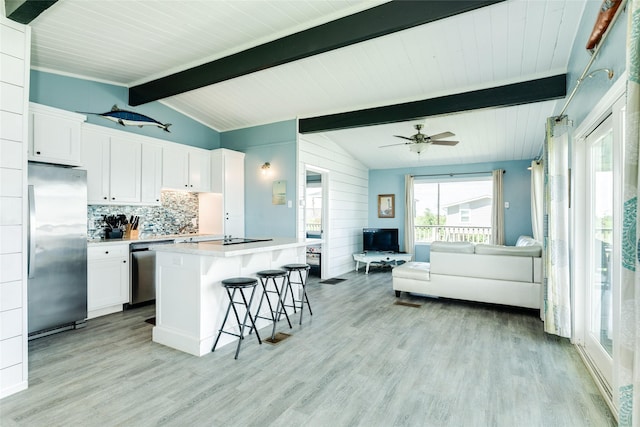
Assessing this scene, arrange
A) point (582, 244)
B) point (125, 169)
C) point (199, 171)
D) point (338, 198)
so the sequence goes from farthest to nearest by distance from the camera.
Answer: point (338, 198), point (199, 171), point (125, 169), point (582, 244)

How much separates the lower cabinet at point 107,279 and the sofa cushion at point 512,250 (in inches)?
185

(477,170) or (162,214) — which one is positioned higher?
(477,170)

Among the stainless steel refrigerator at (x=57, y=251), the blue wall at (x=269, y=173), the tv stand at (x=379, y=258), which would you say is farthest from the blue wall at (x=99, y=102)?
the tv stand at (x=379, y=258)

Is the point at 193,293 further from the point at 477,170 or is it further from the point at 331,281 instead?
the point at 477,170

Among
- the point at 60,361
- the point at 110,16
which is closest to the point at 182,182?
the point at 110,16

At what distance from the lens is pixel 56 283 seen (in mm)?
3422

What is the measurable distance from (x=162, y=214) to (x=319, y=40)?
3.73m

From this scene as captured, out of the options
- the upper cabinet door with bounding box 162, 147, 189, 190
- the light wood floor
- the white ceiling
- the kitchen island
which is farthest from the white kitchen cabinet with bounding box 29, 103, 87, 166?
the light wood floor

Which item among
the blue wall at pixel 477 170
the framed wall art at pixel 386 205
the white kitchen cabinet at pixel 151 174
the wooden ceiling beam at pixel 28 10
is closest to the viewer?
the wooden ceiling beam at pixel 28 10

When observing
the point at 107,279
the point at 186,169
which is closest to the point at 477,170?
the point at 186,169

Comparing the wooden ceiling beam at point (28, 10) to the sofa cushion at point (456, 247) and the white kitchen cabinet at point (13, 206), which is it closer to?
the white kitchen cabinet at point (13, 206)

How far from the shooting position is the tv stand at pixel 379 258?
7047mm

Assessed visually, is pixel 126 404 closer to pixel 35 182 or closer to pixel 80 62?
pixel 35 182

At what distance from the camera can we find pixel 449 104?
171 inches
